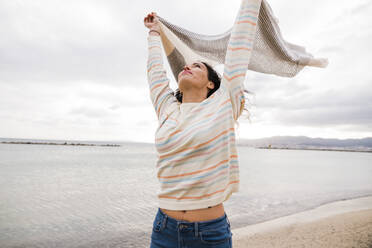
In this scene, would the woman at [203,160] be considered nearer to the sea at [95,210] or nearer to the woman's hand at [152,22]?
the woman's hand at [152,22]

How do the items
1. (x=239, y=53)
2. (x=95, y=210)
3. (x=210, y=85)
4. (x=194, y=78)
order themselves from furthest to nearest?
(x=95, y=210), (x=210, y=85), (x=194, y=78), (x=239, y=53)

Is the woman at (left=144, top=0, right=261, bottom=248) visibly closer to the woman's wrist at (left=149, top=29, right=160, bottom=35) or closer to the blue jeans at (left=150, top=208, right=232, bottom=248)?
the blue jeans at (left=150, top=208, right=232, bottom=248)

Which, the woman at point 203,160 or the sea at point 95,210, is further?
the sea at point 95,210

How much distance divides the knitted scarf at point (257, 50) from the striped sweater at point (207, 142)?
0.39 metres

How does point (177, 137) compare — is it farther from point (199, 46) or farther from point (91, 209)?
point (91, 209)

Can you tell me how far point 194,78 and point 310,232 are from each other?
641 cm

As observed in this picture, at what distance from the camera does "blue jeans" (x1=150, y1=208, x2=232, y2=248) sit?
1.21 m

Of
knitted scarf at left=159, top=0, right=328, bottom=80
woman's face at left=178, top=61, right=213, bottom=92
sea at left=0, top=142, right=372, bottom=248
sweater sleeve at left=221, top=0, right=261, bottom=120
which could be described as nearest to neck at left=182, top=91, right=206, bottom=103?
woman's face at left=178, top=61, right=213, bottom=92

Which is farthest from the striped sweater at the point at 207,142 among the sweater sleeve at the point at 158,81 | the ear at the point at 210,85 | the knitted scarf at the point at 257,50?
the knitted scarf at the point at 257,50

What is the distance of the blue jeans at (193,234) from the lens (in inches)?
47.8

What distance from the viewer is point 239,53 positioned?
4.53 feet

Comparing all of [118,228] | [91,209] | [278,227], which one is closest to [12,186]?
[91,209]

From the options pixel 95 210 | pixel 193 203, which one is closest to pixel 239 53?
pixel 193 203

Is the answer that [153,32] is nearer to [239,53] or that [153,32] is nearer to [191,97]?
[191,97]
